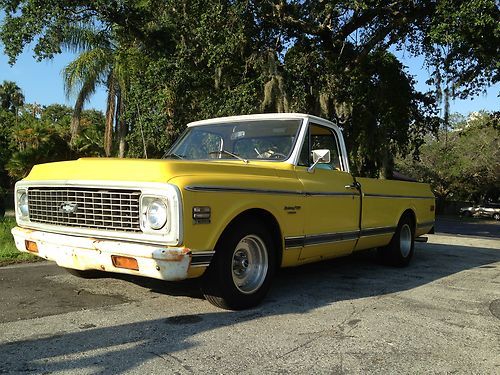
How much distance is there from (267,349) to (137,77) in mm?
11939

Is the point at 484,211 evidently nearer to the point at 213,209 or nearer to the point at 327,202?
the point at 327,202

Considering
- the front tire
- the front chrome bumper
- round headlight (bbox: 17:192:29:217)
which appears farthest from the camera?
round headlight (bbox: 17:192:29:217)

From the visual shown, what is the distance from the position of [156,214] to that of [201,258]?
52cm

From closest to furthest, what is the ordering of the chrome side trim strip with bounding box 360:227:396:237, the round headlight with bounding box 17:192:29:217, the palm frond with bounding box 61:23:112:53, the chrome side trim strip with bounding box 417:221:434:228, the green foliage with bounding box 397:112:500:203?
the round headlight with bounding box 17:192:29:217 → the chrome side trim strip with bounding box 360:227:396:237 → the chrome side trim strip with bounding box 417:221:434:228 → the palm frond with bounding box 61:23:112:53 → the green foliage with bounding box 397:112:500:203

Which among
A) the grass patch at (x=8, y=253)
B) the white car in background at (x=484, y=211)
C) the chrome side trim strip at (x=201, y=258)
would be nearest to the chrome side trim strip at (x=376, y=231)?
the chrome side trim strip at (x=201, y=258)

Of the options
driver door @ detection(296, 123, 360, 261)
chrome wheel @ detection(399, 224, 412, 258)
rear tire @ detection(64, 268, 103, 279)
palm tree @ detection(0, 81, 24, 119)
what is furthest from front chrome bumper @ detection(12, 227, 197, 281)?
palm tree @ detection(0, 81, 24, 119)

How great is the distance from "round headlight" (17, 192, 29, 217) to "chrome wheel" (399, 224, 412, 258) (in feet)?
17.2

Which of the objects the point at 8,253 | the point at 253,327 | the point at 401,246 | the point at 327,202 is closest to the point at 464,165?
the point at 401,246

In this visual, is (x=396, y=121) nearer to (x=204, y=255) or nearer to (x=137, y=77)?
(x=137, y=77)

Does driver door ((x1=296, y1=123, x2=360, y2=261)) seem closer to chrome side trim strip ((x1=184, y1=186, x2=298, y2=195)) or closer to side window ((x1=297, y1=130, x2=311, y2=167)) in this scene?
side window ((x1=297, y1=130, x2=311, y2=167))

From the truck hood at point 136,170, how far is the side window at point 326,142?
1067 mm

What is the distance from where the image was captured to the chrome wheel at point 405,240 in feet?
25.6

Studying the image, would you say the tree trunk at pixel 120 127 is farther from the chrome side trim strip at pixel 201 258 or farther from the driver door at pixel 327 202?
the chrome side trim strip at pixel 201 258

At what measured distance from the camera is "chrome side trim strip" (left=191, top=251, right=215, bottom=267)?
4.18 m
